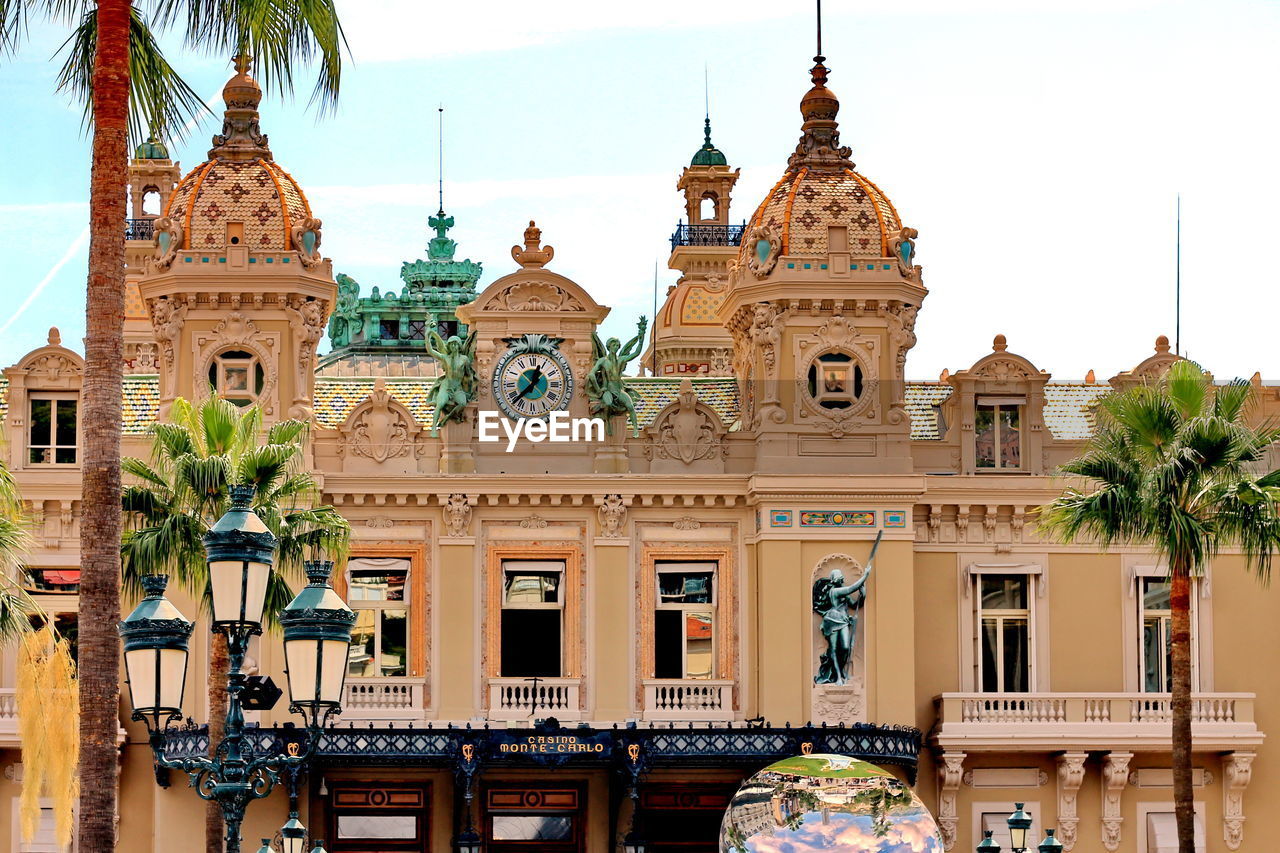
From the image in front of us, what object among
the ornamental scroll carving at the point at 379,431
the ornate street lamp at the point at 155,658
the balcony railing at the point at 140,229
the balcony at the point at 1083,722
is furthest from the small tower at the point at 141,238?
the ornate street lamp at the point at 155,658

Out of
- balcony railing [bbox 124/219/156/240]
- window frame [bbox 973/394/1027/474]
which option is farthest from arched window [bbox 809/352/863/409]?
balcony railing [bbox 124/219/156/240]

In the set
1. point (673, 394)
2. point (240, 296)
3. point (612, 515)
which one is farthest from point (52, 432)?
point (673, 394)

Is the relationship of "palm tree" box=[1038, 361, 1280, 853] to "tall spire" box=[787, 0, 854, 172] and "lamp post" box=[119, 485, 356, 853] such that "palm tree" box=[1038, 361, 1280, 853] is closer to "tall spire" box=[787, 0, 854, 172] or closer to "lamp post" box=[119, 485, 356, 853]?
"tall spire" box=[787, 0, 854, 172]

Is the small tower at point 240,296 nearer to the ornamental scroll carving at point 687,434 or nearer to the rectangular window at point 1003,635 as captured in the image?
the ornamental scroll carving at point 687,434

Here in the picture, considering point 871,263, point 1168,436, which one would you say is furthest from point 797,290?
point 1168,436

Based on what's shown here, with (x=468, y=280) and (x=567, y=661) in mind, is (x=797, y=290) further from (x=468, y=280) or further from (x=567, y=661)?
(x=468, y=280)

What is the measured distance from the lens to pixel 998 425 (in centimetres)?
4828

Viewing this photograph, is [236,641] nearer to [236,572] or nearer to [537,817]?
[236,572]

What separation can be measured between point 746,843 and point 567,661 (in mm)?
21318

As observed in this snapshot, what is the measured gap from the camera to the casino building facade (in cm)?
4625

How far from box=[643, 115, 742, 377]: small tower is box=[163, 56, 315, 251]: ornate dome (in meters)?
15.8

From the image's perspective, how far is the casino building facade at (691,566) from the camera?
46.2 m

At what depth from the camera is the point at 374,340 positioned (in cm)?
7162

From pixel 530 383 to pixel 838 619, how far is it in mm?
7034
